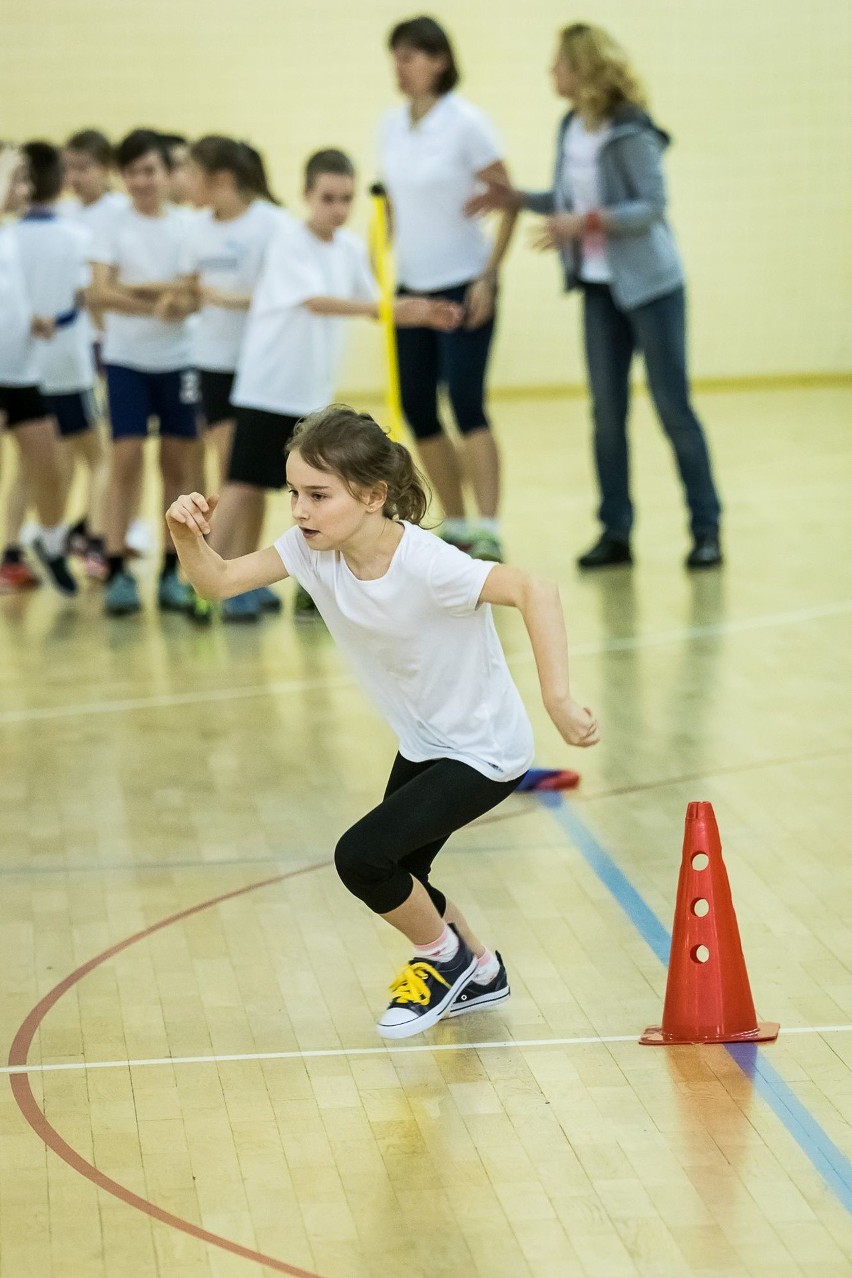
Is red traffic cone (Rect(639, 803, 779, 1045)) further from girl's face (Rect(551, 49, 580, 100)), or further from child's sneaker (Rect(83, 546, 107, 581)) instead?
child's sneaker (Rect(83, 546, 107, 581))

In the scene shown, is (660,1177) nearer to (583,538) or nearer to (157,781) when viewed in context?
(157,781)

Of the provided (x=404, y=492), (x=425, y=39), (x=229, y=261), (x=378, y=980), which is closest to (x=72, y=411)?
(x=229, y=261)

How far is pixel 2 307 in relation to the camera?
628cm

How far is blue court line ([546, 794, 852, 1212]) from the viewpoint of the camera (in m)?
2.64

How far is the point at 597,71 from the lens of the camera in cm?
641

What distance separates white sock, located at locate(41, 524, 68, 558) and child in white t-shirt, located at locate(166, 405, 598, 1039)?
371 centimetres

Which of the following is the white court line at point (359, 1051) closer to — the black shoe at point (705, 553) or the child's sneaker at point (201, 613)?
the child's sneaker at point (201, 613)

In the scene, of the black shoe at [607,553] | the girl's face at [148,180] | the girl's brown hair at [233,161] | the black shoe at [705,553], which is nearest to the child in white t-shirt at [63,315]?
the girl's face at [148,180]

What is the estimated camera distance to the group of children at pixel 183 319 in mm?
5961

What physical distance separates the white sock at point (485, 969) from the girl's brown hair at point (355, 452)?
83 cm

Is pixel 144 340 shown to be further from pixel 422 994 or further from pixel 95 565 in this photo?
pixel 422 994

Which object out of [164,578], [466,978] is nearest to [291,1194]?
[466,978]

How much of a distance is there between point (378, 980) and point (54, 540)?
3683 millimetres

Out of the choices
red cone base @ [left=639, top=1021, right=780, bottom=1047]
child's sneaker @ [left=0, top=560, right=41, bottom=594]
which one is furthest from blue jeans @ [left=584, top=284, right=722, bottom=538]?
red cone base @ [left=639, top=1021, right=780, bottom=1047]
